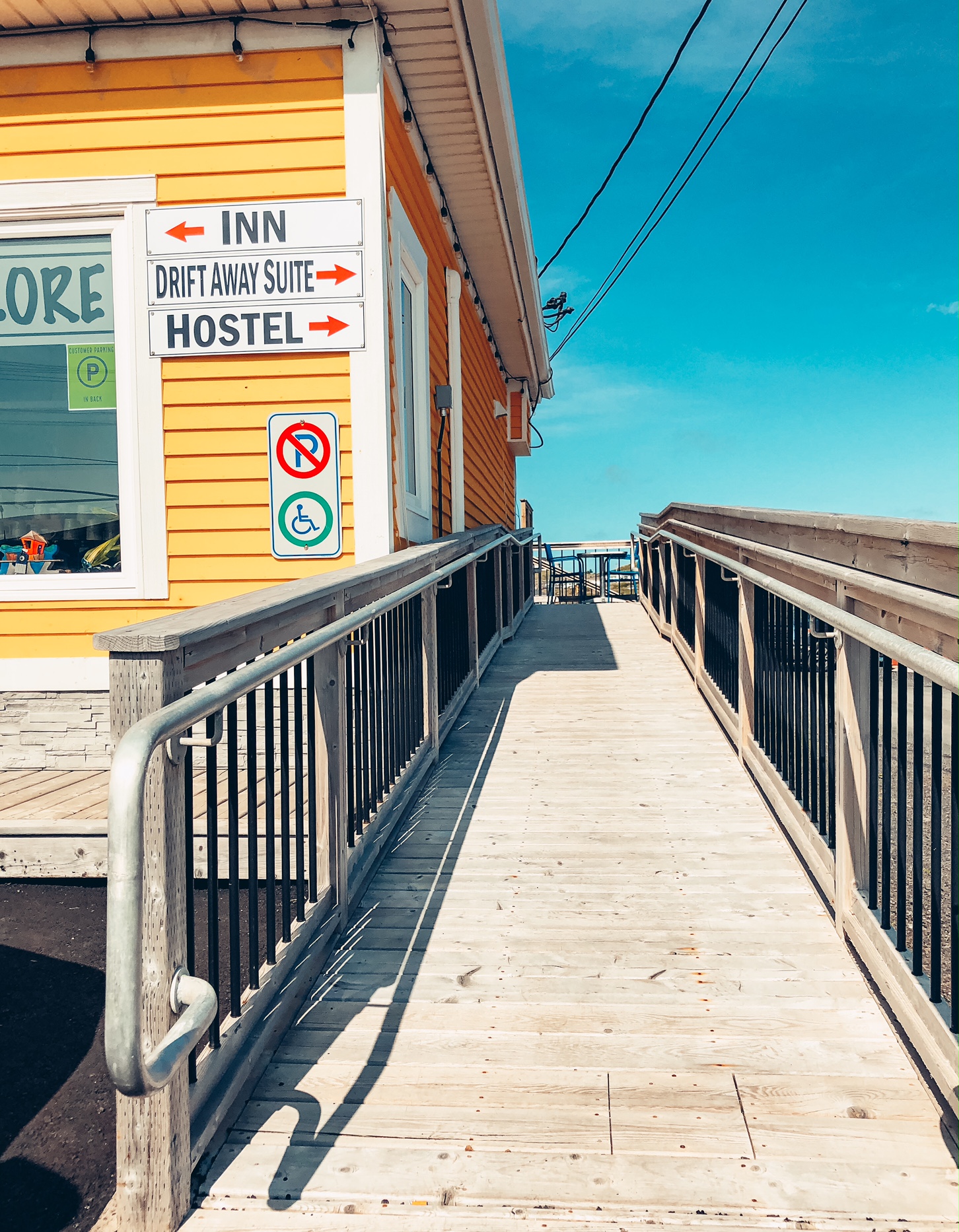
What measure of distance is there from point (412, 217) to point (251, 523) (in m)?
2.33

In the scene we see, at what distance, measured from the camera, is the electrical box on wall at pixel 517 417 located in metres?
13.3

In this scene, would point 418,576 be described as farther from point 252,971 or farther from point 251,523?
point 252,971

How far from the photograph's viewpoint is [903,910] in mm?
2211

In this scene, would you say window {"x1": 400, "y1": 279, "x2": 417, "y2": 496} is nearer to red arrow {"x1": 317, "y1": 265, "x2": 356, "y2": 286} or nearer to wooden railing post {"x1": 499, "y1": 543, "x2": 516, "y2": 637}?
red arrow {"x1": 317, "y1": 265, "x2": 356, "y2": 286}

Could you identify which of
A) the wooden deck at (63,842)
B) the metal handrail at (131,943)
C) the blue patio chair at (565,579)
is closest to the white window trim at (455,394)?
the wooden deck at (63,842)

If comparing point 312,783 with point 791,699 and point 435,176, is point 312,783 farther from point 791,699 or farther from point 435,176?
point 435,176

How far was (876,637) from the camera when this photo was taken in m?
2.09

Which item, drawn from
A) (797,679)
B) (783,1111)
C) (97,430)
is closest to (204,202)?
(97,430)

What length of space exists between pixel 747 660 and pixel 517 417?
9869 mm

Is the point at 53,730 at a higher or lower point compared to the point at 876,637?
lower

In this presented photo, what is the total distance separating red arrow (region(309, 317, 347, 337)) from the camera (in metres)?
4.77

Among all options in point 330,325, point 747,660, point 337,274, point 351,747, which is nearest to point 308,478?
point 330,325

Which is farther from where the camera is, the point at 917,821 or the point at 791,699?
the point at 791,699

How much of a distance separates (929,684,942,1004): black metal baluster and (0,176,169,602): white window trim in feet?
13.2
